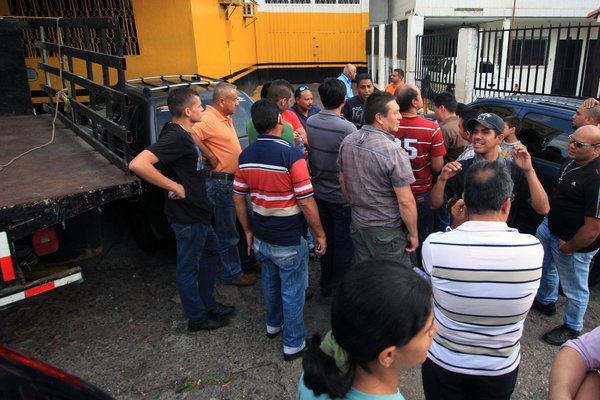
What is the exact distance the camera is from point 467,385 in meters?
1.88

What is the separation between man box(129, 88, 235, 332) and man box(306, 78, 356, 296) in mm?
964

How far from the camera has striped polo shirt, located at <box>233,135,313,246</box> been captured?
2748 mm

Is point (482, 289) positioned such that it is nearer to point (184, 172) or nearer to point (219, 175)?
point (184, 172)

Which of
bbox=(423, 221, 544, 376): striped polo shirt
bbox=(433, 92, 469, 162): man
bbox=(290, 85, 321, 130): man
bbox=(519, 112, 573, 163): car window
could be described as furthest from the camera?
bbox=(290, 85, 321, 130): man

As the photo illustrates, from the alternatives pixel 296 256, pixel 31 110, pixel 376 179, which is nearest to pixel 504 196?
pixel 376 179

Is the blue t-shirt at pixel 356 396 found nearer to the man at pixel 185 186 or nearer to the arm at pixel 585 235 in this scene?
the man at pixel 185 186

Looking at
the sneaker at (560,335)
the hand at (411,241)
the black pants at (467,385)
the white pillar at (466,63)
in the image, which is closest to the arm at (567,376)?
the black pants at (467,385)

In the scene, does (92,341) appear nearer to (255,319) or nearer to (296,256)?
(255,319)

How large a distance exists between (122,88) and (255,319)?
209 cm

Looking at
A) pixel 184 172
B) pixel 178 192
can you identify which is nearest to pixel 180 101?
pixel 184 172

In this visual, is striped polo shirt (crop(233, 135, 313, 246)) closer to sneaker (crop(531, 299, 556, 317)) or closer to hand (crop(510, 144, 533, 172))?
hand (crop(510, 144, 533, 172))

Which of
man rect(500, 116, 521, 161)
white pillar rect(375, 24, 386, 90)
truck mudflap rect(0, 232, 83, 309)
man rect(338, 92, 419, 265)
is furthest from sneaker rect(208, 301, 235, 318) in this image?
white pillar rect(375, 24, 386, 90)

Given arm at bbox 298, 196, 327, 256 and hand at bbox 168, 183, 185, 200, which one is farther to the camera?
hand at bbox 168, 183, 185, 200

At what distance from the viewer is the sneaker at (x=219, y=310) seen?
3529 millimetres
